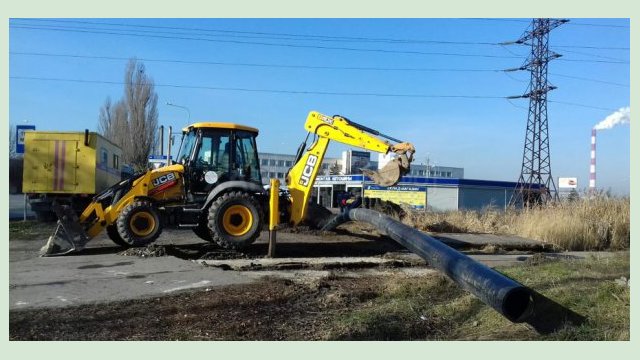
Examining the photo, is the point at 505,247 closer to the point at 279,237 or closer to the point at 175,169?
the point at 279,237

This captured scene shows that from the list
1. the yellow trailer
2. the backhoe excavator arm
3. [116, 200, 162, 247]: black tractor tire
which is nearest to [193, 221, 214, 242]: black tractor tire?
[116, 200, 162, 247]: black tractor tire

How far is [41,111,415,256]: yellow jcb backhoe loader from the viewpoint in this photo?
1165 centimetres

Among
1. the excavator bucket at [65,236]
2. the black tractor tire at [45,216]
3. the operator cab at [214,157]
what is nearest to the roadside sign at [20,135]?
the black tractor tire at [45,216]

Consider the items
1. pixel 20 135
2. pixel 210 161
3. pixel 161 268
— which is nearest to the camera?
pixel 161 268

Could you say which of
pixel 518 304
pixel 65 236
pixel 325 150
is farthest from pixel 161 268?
pixel 518 304

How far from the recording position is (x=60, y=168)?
17.6m

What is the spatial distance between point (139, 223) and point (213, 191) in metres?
1.75

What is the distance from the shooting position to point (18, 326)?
5.58m

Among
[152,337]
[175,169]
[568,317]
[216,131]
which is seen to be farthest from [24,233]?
[568,317]

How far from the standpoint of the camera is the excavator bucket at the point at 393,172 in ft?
40.2

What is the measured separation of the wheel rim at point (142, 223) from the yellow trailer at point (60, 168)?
698cm

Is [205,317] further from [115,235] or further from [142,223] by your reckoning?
[115,235]

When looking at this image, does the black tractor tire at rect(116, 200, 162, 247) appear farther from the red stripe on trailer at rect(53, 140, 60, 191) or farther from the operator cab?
the red stripe on trailer at rect(53, 140, 60, 191)

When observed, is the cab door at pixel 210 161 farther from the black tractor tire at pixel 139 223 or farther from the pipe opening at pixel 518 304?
the pipe opening at pixel 518 304
